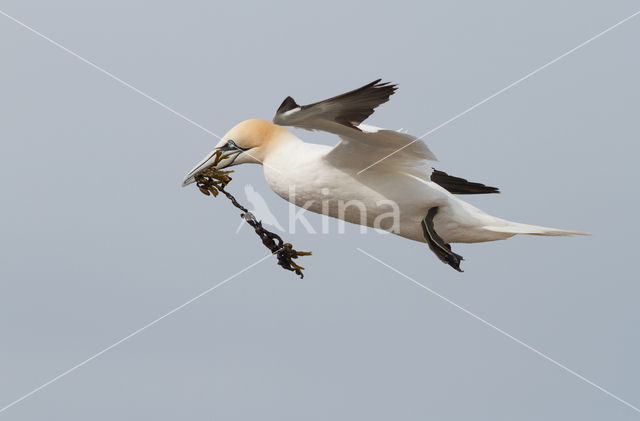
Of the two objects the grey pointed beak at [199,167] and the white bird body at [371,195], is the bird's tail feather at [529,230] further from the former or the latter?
the grey pointed beak at [199,167]

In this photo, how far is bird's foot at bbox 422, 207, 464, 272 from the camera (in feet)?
30.1

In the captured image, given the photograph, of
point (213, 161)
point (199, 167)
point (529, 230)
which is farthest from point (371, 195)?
point (199, 167)

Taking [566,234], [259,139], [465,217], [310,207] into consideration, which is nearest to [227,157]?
[259,139]

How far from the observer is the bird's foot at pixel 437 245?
9.19 m

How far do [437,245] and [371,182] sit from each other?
85 centimetres

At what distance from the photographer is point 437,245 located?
929cm

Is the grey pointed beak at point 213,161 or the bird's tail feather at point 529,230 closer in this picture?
the bird's tail feather at point 529,230

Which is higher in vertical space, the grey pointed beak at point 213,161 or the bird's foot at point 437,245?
the grey pointed beak at point 213,161

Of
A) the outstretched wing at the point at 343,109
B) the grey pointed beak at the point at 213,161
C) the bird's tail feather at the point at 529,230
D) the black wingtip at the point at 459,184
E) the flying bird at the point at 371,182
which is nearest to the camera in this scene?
the outstretched wing at the point at 343,109

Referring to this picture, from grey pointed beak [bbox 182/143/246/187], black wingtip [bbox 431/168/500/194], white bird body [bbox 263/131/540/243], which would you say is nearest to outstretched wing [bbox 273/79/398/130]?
white bird body [bbox 263/131/540/243]

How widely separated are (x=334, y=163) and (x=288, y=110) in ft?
2.32

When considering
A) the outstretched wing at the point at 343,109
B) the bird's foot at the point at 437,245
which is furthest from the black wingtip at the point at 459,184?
the outstretched wing at the point at 343,109

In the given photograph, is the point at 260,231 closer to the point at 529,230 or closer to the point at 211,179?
the point at 211,179

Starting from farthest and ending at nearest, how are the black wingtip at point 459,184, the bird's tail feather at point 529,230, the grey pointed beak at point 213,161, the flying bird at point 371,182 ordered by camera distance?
1. the black wingtip at point 459,184
2. the grey pointed beak at point 213,161
3. the bird's tail feather at point 529,230
4. the flying bird at point 371,182
